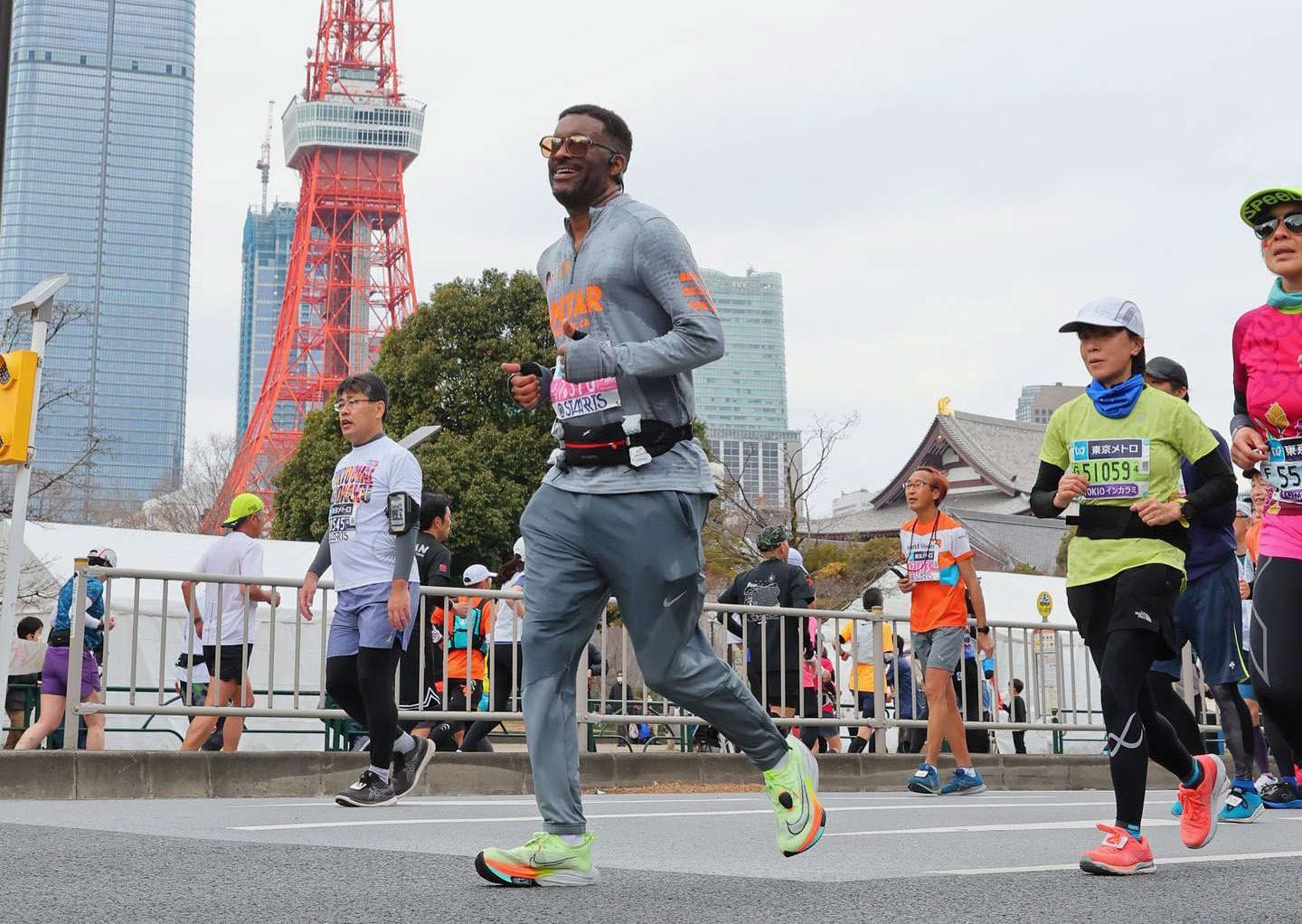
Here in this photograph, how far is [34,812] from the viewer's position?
6.25m

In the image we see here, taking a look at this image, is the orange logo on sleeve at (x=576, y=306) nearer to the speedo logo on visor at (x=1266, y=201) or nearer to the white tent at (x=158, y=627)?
the speedo logo on visor at (x=1266, y=201)

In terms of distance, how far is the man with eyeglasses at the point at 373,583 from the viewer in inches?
261

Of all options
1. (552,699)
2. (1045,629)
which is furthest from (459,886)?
(1045,629)

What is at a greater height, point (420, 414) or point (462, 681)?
point (420, 414)

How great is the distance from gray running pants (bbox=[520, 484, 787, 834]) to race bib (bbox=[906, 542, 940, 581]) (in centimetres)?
485

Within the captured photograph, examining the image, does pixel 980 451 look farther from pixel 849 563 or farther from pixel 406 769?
pixel 406 769

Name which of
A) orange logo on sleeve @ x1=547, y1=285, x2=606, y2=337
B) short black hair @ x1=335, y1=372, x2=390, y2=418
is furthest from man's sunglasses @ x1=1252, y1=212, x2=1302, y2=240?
short black hair @ x1=335, y1=372, x2=390, y2=418

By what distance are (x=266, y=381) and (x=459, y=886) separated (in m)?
72.1

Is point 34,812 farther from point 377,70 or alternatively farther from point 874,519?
point 377,70

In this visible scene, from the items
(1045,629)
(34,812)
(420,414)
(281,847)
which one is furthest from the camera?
(420,414)

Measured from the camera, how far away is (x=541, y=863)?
3768 mm

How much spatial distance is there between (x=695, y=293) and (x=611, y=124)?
54 centimetres

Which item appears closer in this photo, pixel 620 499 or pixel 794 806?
pixel 620 499

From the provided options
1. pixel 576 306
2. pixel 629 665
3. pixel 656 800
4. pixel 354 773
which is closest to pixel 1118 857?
pixel 576 306
